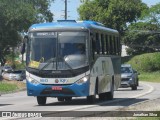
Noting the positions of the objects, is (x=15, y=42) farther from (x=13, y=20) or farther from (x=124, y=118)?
(x=124, y=118)

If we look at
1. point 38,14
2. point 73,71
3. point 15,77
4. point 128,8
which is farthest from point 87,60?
point 128,8

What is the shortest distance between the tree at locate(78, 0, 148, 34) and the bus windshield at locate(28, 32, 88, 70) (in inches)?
3418

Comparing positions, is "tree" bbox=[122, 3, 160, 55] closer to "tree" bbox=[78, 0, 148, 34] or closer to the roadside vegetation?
"tree" bbox=[78, 0, 148, 34]

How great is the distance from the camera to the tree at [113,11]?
11231 cm

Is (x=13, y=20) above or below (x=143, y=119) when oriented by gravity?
below

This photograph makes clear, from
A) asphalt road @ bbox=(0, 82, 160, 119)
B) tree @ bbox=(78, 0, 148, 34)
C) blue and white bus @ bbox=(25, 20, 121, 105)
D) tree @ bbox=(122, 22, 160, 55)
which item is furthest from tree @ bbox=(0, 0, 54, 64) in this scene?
blue and white bus @ bbox=(25, 20, 121, 105)

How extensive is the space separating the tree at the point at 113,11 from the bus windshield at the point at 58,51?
86.8 meters

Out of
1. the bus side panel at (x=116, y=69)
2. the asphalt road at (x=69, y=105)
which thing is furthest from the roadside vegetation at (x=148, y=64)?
the asphalt road at (x=69, y=105)

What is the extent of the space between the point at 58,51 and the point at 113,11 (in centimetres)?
8919

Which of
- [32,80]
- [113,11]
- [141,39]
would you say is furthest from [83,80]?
[141,39]

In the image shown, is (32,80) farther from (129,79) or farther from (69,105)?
(129,79)

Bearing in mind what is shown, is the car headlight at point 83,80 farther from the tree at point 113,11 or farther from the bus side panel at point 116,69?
the tree at point 113,11

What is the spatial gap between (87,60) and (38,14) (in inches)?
2835

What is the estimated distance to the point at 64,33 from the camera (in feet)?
82.2
